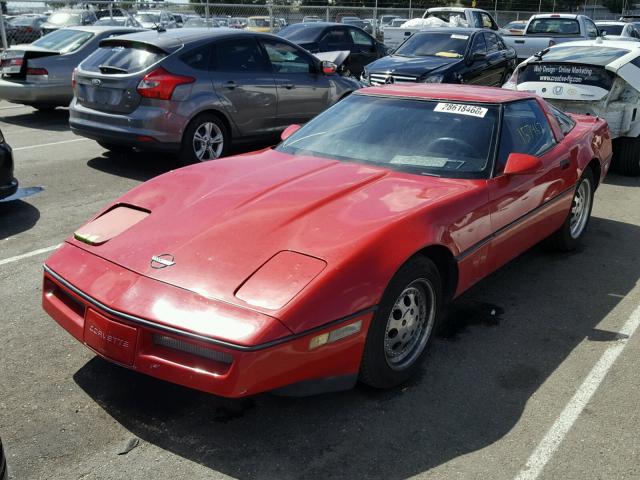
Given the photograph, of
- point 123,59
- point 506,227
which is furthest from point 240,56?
point 506,227

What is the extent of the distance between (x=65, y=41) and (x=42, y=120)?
1422 millimetres

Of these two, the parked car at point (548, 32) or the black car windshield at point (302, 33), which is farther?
the parked car at point (548, 32)

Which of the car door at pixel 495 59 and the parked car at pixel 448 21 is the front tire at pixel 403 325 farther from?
the parked car at pixel 448 21

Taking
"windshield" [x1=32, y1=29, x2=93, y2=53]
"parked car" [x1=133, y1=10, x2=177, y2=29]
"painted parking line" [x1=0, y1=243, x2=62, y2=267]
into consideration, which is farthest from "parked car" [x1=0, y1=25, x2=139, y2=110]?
"parked car" [x1=133, y1=10, x2=177, y2=29]

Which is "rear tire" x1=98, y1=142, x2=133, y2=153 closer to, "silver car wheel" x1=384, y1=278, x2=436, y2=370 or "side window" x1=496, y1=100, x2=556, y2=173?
"side window" x1=496, y1=100, x2=556, y2=173

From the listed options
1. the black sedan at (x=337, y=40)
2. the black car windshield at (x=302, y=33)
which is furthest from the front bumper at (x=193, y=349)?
the black car windshield at (x=302, y=33)

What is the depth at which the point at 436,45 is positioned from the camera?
42.6 ft

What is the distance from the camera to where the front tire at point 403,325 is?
3.24 m

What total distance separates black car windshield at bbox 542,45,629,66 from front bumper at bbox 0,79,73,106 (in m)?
7.61

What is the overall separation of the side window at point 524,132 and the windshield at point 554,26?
1419 centimetres

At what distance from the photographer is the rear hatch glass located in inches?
302

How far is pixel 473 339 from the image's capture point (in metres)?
4.13

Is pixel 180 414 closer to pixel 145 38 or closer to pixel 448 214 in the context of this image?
pixel 448 214

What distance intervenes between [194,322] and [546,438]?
1.71 meters
